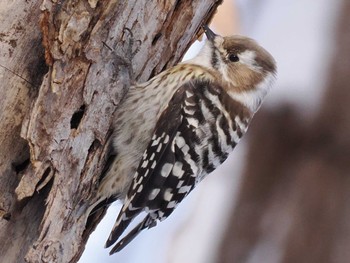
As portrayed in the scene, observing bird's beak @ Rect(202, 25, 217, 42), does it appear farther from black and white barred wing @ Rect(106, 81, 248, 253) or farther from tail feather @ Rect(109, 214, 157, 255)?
tail feather @ Rect(109, 214, 157, 255)

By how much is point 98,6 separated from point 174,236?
136 centimetres

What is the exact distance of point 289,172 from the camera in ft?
10.6

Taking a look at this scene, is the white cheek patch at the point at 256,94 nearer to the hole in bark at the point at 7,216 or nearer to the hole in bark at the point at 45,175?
the hole in bark at the point at 45,175

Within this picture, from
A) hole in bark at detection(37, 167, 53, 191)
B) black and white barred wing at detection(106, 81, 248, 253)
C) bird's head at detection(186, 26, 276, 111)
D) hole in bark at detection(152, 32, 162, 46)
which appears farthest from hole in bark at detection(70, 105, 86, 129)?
bird's head at detection(186, 26, 276, 111)

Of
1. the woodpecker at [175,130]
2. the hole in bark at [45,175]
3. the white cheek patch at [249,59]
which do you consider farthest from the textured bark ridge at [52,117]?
the white cheek patch at [249,59]

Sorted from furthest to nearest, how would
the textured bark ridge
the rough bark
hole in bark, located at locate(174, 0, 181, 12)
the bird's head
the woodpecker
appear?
the bird's head
hole in bark, located at locate(174, 0, 181, 12)
the woodpecker
the rough bark
the textured bark ridge

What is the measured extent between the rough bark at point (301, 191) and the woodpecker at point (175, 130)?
209 mm

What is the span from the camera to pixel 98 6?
113 inches

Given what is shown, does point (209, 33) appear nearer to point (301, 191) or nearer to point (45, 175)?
point (301, 191)

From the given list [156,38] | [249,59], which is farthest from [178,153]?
[249,59]

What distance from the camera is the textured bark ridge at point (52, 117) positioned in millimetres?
2756

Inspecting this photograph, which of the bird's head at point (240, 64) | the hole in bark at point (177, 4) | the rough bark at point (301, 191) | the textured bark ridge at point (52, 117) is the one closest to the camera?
the textured bark ridge at point (52, 117)

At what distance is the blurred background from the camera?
3.05 m

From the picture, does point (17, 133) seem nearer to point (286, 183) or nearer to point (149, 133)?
point (149, 133)
